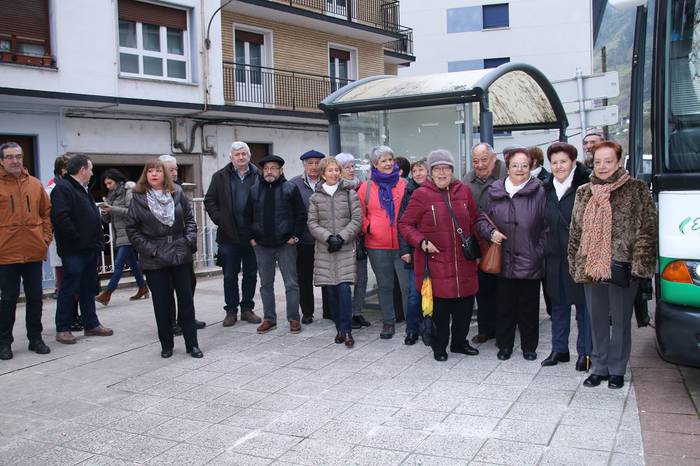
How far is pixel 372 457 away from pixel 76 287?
4.46 metres

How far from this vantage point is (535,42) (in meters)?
36.9

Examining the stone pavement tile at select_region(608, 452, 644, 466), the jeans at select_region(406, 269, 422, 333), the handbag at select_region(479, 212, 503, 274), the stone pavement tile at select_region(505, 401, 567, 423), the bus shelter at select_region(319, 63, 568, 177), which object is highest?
the bus shelter at select_region(319, 63, 568, 177)

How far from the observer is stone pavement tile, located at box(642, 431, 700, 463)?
4023mm

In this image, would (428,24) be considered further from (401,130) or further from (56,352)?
(56,352)

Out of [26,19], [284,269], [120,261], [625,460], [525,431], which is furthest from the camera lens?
[26,19]

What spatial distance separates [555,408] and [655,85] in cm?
237

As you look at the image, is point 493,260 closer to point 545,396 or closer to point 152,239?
point 545,396

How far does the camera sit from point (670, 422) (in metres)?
4.53

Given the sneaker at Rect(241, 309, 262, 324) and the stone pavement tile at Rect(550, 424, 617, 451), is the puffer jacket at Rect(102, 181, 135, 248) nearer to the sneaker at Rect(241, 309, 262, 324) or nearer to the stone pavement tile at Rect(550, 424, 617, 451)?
the sneaker at Rect(241, 309, 262, 324)

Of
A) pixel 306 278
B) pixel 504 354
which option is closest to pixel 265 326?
pixel 306 278

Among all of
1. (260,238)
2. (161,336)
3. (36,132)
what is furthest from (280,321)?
(36,132)

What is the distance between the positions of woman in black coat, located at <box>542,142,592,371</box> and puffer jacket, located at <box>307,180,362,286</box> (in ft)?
6.32

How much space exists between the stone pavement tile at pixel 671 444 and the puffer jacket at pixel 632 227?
1106 millimetres

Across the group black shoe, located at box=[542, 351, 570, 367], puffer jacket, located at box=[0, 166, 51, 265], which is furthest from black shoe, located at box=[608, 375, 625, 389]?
puffer jacket, located at box=[0, 166, 51, 265]
